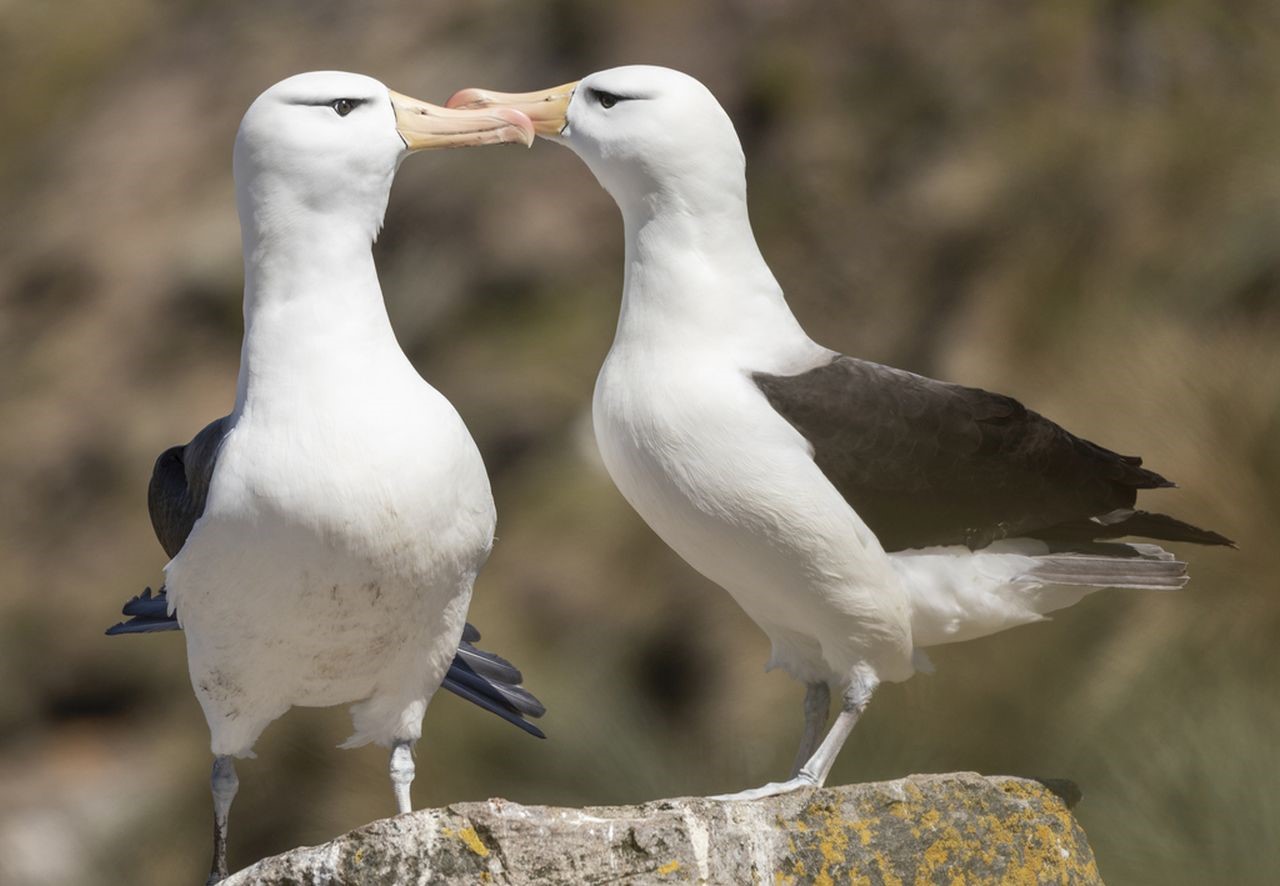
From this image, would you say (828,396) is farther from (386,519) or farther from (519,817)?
(519,817)

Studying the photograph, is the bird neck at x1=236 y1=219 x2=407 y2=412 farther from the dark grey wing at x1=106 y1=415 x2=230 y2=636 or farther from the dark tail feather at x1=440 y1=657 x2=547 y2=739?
the dark tail feather at x1=440 y1=657 x2=547 y2=739

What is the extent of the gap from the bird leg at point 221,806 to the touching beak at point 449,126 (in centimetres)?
168

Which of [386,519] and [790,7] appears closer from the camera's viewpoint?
[386,519]

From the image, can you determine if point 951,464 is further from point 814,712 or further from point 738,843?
point 738,843

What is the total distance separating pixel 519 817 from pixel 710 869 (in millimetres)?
420

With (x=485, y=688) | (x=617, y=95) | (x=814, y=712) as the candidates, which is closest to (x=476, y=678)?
(x=485, y=688)

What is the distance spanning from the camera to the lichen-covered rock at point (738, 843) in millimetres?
3984

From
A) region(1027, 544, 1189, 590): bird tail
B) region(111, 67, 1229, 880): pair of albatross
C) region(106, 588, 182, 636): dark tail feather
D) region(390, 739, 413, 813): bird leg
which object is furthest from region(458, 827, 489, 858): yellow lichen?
region(1027, 544, 1189, 590): bird tail

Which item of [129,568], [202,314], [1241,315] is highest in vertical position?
[1241,315]

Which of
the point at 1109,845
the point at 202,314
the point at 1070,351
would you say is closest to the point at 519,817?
the point at 1109,845

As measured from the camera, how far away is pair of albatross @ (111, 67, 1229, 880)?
4547 mm

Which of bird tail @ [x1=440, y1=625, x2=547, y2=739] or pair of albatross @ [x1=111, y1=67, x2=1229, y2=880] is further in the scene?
bird tail @ [x1=440, y1=625, x2=547, y2=739]

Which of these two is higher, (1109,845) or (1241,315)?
(1241,315)

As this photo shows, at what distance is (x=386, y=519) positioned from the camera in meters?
4.47
